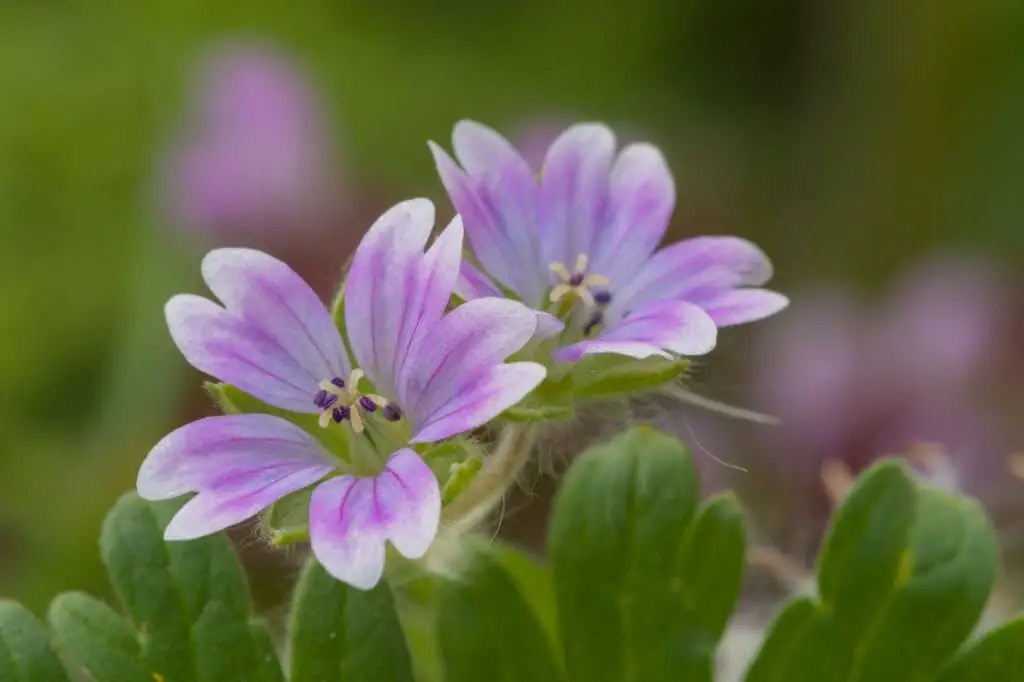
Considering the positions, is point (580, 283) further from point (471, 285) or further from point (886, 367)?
point (886, 367)

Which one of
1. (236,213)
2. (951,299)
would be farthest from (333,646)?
(951,299)

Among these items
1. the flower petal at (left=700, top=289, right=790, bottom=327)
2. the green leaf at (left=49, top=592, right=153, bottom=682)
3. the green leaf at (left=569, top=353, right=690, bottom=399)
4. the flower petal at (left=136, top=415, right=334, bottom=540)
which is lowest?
the green leaf at (left=49, top=592, right=153, bottom=682)

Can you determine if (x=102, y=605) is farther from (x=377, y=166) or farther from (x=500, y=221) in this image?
(x=377, y=166)

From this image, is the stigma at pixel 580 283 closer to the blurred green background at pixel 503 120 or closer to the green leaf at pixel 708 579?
the green leaf at pixel 708 579

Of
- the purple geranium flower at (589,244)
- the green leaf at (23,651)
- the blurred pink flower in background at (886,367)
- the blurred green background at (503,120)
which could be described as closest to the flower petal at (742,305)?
the purple geranium flower at (589,244)

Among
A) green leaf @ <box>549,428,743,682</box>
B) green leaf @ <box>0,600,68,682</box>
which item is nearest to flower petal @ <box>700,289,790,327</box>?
green leaf @ <box>549,428,743,682</box>

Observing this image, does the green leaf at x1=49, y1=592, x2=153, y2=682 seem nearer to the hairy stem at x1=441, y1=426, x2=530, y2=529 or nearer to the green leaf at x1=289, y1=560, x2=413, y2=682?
the green leaf at x1=289, y1=560, x2=413, y2=682
